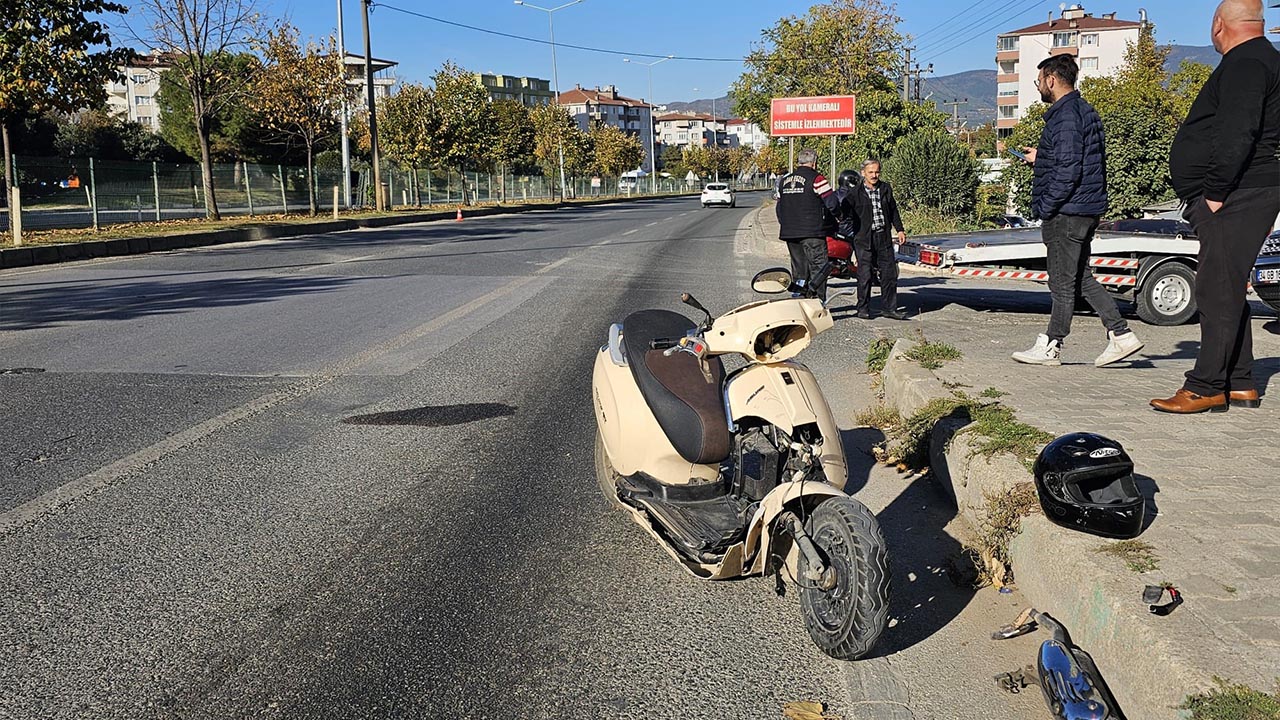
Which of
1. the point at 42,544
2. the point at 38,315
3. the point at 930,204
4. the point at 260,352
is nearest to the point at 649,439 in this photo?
the point at 42,544

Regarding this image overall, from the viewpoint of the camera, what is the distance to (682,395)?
160 inches

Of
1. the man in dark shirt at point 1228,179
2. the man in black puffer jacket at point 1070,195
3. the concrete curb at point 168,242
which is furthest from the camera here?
the concrete curb at point 168,242

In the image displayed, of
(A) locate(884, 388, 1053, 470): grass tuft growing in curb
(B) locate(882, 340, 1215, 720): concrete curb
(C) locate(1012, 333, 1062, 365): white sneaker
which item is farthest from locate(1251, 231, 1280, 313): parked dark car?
(B) locate(882, 340, 1215, 720): concrete curb

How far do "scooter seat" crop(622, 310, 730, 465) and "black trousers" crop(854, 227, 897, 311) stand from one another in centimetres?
660

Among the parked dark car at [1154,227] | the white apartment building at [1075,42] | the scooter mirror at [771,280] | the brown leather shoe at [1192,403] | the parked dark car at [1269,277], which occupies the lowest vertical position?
the brown leather shoe at [1192,403]

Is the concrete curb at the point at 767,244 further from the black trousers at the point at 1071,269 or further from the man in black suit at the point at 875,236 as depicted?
the black trousers at the point at 1071,269

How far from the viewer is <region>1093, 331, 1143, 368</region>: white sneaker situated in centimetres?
671

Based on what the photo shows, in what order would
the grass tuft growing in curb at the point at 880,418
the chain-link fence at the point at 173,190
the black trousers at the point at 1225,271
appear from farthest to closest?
1. the chain-link fence at the point at 173,190
2. the grass tuft growing in curb at the point at 880,418
3. the black trousers at the point at 1225,271

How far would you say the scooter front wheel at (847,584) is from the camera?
3092 mm

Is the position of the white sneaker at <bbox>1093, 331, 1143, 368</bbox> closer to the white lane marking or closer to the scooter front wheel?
the scooter front wheel

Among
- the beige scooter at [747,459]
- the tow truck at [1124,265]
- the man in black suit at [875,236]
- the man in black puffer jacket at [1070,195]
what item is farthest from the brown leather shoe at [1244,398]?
the man in black suit at [875,236]

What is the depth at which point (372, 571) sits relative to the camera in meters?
4.02

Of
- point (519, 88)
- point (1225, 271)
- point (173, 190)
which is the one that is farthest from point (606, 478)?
point (519, 88)

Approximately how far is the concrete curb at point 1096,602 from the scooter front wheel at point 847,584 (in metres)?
0.64
